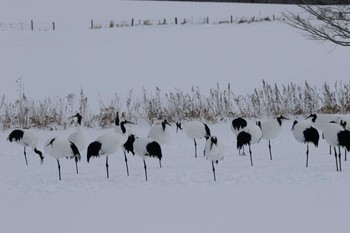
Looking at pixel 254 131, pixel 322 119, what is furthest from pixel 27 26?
pixel 254 131

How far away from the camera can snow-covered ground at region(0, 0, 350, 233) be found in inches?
301

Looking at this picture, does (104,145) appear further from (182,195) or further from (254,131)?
(254,131)

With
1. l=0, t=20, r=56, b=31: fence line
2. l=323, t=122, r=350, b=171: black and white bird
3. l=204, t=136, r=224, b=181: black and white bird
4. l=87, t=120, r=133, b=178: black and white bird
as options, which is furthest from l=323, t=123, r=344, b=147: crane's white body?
l=0, t=20, r=56, b=31: fence line

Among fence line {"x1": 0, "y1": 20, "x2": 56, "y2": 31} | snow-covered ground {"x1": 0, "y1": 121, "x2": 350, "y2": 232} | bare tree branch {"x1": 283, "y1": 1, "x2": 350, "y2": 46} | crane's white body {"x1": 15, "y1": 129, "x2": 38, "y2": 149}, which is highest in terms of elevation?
fence line {"x1": 0, "y1": 20, "x2": 56, "y2": 31}

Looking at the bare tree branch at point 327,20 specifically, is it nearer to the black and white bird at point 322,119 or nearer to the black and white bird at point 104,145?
the black and white bird at point 322,119

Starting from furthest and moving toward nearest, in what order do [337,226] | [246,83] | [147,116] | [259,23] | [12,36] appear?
[259,23] < [12,36] < [246,83] < [147,116] < [337,226]

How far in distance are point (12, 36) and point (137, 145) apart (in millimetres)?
32576

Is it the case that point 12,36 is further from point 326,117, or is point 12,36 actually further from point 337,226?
point 337,226

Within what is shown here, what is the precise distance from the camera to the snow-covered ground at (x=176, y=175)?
25.0 ft

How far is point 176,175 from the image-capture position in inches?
415

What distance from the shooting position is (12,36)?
4053 cm

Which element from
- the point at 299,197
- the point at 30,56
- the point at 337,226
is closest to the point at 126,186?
the point at 299,197

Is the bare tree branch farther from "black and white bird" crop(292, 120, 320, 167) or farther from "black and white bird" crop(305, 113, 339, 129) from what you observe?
"black and white bird" crop(292, 120, 320, 167)

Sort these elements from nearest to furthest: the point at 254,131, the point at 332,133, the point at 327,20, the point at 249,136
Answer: the point at 332,133, the point at 249,136, the point at 254,131, the point at 327,20
